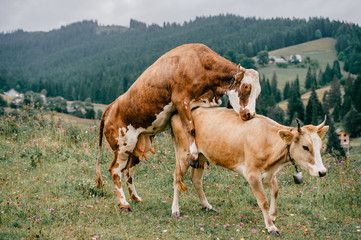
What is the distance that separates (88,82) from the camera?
149625 mm

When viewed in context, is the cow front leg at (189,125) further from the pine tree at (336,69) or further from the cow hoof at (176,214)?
the pine tree at (336,69)

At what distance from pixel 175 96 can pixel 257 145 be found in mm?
1526

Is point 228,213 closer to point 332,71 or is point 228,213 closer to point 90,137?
point 90,137

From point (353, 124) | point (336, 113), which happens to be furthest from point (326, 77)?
point (353, 124)

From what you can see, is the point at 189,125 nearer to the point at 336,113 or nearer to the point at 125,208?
the point at 125,208

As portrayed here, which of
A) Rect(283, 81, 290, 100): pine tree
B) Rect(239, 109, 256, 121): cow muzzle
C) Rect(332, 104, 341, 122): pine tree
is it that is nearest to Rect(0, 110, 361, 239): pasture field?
Rect(239, 109, 256, 121): cow muzzle

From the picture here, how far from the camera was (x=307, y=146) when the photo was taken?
15.8 ft

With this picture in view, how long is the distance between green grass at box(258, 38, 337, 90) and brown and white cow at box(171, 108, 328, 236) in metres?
120

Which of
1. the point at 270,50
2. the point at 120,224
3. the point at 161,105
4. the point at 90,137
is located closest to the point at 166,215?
the point at 120,224

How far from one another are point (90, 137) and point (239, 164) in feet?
23.4

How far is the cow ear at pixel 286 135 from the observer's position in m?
4.80

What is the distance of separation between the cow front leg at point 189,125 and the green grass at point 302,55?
120 meters

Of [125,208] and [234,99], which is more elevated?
[234,99]

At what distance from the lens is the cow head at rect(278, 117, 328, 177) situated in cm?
473
